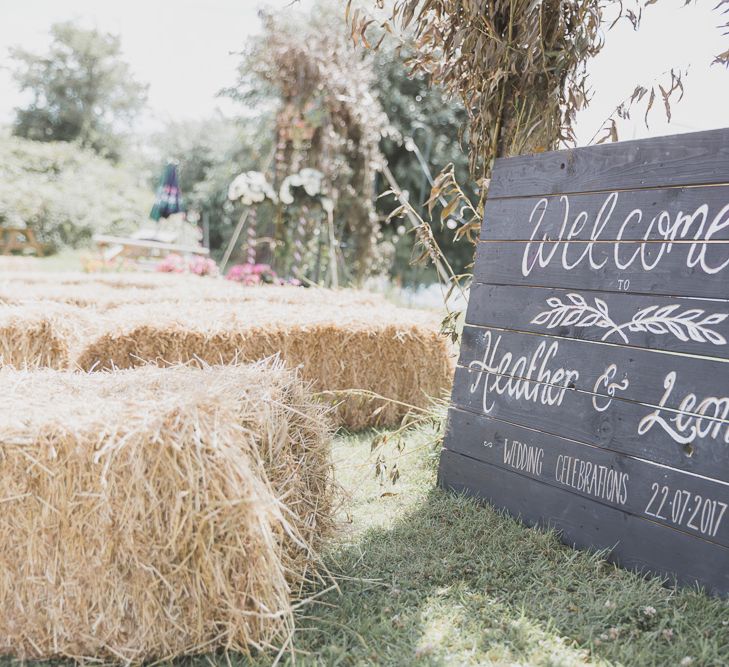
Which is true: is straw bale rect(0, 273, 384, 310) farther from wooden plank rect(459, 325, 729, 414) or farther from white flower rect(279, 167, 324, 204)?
white flower rect(279, 167, 324, 204)

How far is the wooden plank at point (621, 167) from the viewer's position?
180 cm

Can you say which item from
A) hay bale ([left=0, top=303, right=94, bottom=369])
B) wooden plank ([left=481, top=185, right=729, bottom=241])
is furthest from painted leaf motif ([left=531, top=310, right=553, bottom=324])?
hay bale ([left=0, top=303, right=94, bottom=369])

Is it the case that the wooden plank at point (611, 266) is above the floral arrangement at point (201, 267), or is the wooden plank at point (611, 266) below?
above

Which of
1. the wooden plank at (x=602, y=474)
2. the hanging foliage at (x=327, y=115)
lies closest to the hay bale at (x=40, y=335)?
the wooden plank at (x=602, y=474)

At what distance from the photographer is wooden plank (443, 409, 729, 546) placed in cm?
172

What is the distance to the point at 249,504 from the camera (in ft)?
4.71

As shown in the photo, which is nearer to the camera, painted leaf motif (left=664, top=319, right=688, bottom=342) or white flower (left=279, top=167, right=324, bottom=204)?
painted leaf motif (left=664, top=319, right=688, bottom=342)

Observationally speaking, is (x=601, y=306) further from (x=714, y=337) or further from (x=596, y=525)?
(x=596, y=525)

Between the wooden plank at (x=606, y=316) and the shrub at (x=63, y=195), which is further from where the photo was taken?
the shrub at (x=63, y=195)

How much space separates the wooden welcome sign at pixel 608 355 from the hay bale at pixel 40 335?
190cm

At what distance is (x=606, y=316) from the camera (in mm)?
2031

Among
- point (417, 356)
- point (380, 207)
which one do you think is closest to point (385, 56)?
point (380, 207)

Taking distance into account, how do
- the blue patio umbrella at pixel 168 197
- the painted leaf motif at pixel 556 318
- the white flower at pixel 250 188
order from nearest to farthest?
1. the painted leaf motif at pixel 556 318
2. the white flower at pixel 250 188
3. the blue patio umbrella at pixel 168 197

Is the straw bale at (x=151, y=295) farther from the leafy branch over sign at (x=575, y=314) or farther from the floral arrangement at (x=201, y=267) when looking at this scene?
the floral arrangement at (x=201, y=267)
